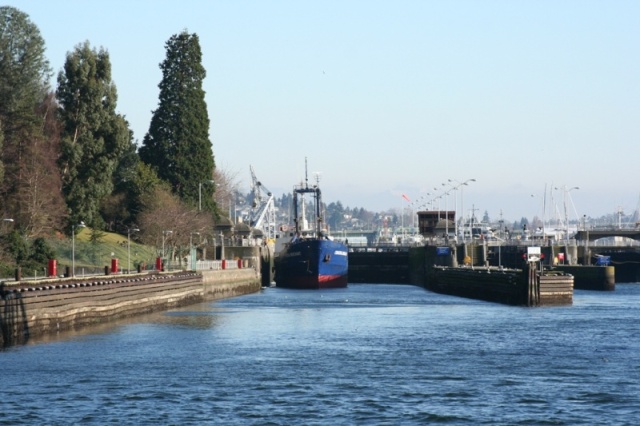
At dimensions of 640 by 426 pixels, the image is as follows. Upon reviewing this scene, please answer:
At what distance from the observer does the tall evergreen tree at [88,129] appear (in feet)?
398

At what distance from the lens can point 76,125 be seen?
405 ft

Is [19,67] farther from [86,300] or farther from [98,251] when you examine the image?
[86,300]

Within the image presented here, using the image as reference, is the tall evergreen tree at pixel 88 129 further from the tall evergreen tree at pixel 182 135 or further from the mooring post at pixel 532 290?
the mooring post at pixel 532 290

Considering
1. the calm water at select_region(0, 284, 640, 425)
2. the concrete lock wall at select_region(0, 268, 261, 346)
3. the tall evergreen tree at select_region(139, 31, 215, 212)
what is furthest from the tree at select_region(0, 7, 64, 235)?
the tall evergreen tree at select_region(139, 31, 215, 212)

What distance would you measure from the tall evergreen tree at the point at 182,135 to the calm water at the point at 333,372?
64221 millimetres

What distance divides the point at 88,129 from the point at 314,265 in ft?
145

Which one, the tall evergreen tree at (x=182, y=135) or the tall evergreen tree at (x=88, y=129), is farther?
the tall evergreen tree at (x=182, y=135)

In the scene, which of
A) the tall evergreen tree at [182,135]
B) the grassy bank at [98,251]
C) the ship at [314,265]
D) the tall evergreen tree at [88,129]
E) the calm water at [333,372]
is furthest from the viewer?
the ship at [314,265]

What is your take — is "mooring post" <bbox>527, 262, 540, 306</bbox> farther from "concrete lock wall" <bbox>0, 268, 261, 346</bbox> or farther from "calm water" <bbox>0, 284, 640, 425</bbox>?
"concrete lock wall" <bbox>0, 268, 261, 346</bbox>

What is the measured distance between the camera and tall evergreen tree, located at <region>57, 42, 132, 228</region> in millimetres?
121188

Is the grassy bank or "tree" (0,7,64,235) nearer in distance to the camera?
"tree" (0,7,64,235)

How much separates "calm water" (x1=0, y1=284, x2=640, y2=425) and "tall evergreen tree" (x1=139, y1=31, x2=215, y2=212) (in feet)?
211

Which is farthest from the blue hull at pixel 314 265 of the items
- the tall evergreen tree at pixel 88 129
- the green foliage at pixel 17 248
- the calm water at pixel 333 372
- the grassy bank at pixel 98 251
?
the calm water at pixel 333 372

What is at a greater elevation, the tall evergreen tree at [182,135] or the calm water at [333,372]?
the tall evergreen tree at [182,135]
